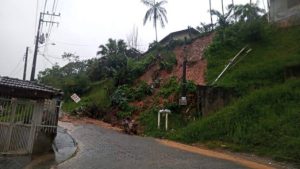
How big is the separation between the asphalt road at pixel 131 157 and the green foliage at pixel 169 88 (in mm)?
8736

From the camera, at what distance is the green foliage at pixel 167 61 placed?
3434 cm

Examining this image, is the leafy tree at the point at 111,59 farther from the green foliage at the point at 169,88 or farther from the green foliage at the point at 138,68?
the green foliage at the point at 169,88

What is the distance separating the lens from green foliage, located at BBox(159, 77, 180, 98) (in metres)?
28.5

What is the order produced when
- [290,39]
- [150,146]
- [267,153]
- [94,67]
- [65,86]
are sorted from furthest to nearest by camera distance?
[94,67]
[65,86]
[290,39]
[150,146]
[267,153]

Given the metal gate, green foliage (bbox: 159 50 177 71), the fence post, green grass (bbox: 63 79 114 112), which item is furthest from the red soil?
the metal gate

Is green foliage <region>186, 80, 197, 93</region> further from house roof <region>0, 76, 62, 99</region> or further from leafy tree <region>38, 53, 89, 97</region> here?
leafy tree <region>38, 53, 89, 97</region>

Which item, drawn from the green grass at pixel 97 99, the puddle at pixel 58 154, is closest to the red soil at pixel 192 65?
A: the green grass at pixel 97 99

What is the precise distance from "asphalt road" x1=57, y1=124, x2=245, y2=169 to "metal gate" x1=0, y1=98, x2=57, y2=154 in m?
2.19

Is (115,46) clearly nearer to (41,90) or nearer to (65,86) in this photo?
(65,86)

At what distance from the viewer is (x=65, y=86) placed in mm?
44562

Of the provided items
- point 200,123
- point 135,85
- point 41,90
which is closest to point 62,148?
point 41,90

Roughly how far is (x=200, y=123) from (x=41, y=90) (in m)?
10.2

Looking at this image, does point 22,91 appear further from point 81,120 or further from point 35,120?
point 81,120

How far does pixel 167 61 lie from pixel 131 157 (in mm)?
20944
